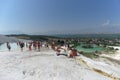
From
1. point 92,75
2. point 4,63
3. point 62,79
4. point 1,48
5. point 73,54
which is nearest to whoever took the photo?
Result: point 62,79

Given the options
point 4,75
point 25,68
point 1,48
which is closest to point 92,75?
point 25,68

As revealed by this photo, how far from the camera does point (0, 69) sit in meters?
17.2

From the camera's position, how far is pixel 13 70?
17.0m

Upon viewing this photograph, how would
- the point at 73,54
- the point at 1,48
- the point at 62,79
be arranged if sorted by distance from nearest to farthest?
1. the point at 62,79
2. the point at 73,54
3. the point at 1,48

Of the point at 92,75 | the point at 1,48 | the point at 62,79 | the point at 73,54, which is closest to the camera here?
the point at 62,79

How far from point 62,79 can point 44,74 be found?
5.00 ft

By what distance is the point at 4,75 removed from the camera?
51.6 ft

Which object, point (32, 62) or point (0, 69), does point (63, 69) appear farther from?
point (0, 69)

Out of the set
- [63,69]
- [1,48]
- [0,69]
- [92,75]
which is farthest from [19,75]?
[1,48]

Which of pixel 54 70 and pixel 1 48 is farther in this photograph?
pixel 1 48

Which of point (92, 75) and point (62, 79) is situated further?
point (92, 75)

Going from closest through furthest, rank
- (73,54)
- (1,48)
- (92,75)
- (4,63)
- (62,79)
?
(62,79), (92,75), (4,63), (73,54), (1,48)

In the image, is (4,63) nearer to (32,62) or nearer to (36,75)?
(32,62)

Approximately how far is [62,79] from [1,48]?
18.7 meters
